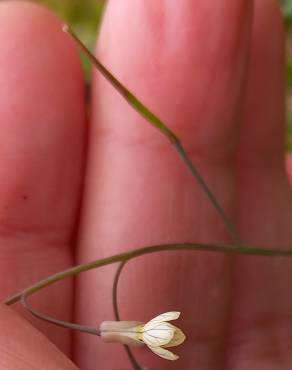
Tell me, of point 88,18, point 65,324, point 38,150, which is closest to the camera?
point 65,324

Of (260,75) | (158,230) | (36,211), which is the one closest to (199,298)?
(158,230)

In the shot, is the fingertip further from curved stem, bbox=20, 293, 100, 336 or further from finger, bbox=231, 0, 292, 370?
finger, bbox=231, 0, 292, 370

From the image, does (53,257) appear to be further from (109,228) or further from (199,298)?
(199,298)

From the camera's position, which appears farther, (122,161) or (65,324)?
(122,161)

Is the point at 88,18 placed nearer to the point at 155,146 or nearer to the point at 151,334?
the point at 155,146

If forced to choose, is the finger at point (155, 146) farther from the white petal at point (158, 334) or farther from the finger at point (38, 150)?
the white petal at point (158, 334)

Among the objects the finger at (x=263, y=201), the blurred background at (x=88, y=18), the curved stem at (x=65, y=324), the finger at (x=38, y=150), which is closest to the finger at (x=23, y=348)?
the curved stem at (x=65, y=324)

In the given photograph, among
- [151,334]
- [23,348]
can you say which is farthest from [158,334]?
[23,348]
